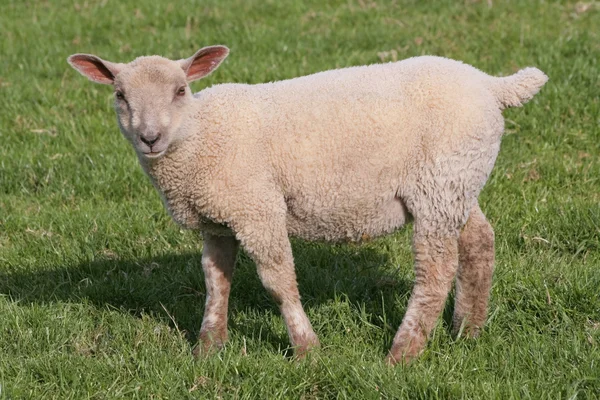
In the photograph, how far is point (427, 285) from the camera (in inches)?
188

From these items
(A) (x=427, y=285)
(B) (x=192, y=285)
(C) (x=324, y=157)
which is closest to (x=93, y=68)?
(C) (x=324, y=157)

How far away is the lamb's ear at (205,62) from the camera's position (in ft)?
15.8

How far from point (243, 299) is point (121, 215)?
1260mm

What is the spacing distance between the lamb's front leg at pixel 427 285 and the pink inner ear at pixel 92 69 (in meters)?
1.83

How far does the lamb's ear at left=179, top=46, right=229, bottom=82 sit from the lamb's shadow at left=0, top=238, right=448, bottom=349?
1.35m

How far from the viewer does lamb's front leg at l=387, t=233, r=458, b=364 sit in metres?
4.73

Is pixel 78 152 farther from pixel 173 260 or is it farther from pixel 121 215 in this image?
pixel 173 260

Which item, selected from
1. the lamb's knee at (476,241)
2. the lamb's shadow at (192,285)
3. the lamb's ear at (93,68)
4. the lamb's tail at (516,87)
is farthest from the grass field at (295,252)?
the lamb's ear at (93,68)

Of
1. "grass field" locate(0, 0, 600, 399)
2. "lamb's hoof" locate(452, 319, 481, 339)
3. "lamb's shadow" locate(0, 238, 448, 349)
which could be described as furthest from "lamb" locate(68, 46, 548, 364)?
"lamb's shadow" locate(0, 238, 448, 349)

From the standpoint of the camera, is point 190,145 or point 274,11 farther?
point 274,11

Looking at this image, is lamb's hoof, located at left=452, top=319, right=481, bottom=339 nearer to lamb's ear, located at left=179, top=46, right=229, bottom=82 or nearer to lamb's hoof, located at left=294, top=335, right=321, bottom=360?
lamb's hoof, located at left=294, top=335, right=321, bottom=360

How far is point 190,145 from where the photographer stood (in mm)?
4676

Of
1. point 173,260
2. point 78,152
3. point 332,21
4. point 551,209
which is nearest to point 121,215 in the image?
point 173,260

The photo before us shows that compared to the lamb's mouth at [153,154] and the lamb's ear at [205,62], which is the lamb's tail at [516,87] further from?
the lamb's mouth at [153,154]
